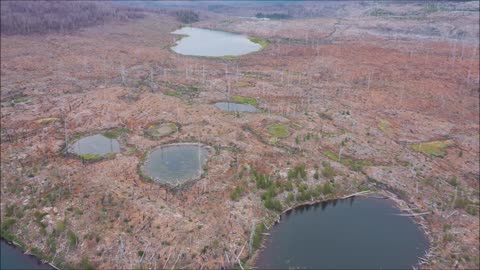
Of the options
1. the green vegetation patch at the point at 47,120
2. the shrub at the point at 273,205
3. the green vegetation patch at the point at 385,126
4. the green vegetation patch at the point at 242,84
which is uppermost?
the green vegetation patch at the point at 242,84

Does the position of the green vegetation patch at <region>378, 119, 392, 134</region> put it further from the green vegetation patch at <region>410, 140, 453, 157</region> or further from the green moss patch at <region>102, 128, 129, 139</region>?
the green moss patch at <region>102, 128, 129, 139</region>

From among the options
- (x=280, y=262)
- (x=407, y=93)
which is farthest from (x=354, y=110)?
(x=280, y=262)

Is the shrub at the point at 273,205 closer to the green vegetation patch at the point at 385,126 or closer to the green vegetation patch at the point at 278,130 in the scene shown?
the green vegetation patch at the point at 278,130

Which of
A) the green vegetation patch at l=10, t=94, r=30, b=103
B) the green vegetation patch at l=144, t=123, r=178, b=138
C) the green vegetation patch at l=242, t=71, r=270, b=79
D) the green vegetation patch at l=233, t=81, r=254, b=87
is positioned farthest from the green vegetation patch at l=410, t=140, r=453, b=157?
the green vegetation patch at l=10, t=94, r=30, b=103

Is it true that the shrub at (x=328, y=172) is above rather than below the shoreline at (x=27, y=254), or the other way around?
above

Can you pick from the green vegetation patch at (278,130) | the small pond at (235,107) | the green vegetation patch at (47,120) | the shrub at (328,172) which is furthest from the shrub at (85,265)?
the small pond at (235,107)

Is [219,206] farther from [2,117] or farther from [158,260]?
[2,117]
